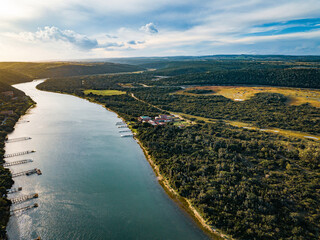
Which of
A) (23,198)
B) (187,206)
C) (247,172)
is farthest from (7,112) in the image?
(247,172)

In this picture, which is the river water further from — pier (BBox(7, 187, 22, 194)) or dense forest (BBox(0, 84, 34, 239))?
dense forest (BBox(0, 84, 34, 239))

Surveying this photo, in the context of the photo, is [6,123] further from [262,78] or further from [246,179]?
[262,78]

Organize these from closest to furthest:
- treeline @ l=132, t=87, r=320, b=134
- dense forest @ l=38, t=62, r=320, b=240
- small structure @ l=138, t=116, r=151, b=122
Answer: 1. dense forest @ l=38, t=62, r=320, b=240
2. treeline @ l=132, t=87, r=320, b=134
3. small structure @ l=138, t=116, r=151, b=122

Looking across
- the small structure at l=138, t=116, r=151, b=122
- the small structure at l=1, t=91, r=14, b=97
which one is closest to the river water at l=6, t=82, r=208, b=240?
the small structure at l=138, t=116, r=151, b=122

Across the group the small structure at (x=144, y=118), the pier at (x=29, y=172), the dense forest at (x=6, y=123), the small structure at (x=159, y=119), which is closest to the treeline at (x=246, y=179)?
the small structure at (x=159, y=119)

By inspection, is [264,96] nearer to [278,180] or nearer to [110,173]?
[278,180]
